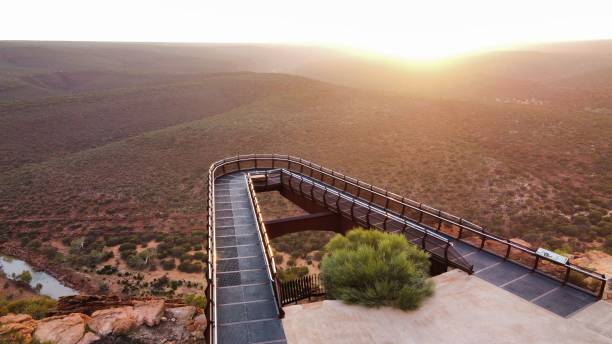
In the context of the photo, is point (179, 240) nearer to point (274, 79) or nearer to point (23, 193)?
point (23, 193)

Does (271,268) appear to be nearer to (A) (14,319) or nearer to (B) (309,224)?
(B) (309,224)

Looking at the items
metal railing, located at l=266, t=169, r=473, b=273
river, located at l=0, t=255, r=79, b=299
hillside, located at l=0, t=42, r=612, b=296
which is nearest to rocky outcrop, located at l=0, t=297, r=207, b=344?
metal railing, located at l=266, t=169, r=473, b=273

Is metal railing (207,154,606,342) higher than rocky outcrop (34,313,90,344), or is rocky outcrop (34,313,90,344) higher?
metal railing (207,154,606,342)

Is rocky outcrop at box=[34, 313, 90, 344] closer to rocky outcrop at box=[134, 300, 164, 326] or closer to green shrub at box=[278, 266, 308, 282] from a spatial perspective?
rocky outcrop at box=[134, 300, 164, 326]

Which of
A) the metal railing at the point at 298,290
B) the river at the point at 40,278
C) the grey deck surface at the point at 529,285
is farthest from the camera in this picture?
the river at the point at 40,278

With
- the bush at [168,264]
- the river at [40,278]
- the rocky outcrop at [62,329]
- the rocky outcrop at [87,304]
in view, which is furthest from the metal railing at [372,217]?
the river at [40,278]

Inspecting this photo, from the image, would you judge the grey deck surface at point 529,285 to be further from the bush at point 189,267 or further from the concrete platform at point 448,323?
the bush at point 189,267

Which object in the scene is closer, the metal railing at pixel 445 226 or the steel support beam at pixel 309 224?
the metal railing at pixel 445 226

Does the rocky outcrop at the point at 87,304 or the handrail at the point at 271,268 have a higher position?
the handrail at the point at 271,268
